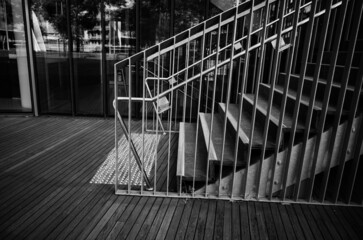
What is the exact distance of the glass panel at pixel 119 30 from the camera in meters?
4.74

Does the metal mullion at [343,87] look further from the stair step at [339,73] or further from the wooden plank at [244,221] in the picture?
the wooden plank at [244,221]

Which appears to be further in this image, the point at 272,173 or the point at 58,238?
the point at 272,173

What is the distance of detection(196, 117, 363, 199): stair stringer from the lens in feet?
7.07

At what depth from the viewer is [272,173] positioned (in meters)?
2.19

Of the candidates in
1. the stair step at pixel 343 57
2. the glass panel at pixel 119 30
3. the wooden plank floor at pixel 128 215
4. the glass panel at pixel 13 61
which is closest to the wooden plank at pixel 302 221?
the wooden plank floor at pixel 128 215

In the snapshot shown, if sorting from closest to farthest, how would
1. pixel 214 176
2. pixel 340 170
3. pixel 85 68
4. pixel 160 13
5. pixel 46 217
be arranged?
pixel 46 217, pixel 340 170, pixel 214 176, pixel 160 13, pixel 85 68

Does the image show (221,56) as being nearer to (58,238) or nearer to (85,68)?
(85,68)

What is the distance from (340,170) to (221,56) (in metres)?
3.16

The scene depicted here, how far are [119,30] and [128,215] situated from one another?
12.4 feet

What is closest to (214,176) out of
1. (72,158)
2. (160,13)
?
(72,158)

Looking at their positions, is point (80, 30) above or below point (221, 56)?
above

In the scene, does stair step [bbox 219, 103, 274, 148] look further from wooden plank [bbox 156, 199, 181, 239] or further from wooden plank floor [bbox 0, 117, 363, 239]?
wooden plank [bbox 156, 199, 181, 239]

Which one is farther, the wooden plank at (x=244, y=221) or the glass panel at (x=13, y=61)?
the glass panel at (x=13, y=61)

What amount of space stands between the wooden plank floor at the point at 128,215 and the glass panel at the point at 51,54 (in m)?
2.52
